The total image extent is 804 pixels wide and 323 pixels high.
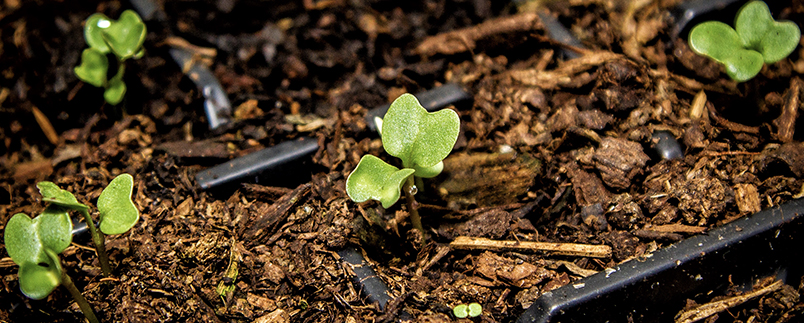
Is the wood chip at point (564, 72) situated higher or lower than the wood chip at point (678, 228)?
higher

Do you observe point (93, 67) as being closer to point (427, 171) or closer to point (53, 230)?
point (53, 230)

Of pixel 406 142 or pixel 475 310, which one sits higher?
pixel 406 142

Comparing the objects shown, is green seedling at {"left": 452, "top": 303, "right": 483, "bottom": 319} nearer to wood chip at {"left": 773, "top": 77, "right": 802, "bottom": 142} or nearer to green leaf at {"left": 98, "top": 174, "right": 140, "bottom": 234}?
green leaf at {"left": 98, "top": 174, "right": 140, "bottom": 234}

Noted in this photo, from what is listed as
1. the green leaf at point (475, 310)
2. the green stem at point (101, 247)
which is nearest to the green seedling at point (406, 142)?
the green leaf at point (475, 310)

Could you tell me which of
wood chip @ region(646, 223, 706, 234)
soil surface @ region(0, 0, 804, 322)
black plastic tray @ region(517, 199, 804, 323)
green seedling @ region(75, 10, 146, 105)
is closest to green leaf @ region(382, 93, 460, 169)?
soil surface @ region(0, 0, 804, 322)

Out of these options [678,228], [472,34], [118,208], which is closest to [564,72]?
[472,34]

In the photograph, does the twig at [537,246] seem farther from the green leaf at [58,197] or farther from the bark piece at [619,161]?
the green leaf at [58,197]
